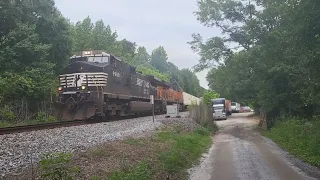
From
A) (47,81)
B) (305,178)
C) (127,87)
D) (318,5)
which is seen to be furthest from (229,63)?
(305,178)

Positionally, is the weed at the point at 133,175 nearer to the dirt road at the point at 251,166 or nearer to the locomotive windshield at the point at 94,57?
the dirt road at the point at 251,166

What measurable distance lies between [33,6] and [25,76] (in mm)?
7406

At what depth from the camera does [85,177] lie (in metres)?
7.19

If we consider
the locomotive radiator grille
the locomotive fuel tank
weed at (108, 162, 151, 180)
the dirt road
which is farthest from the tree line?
weed at (108, 162, 151, 180)

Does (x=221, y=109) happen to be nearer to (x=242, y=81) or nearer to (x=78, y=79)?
(x=242, y=81)

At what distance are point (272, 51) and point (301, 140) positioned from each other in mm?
8857

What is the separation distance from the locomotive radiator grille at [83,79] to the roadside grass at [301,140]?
10857 mm

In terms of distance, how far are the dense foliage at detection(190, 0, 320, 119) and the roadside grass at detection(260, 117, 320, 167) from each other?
1.46 meters

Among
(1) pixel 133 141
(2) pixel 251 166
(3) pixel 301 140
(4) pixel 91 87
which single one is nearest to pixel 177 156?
(1) pixel 133 141

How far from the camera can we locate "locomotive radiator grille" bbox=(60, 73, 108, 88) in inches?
781

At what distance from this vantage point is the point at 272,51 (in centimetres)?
→ 2362

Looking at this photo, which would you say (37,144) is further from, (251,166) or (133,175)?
(251,166)

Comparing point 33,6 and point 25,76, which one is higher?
point 33,6

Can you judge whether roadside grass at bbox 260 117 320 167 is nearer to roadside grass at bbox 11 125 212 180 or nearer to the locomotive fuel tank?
roadside grass at bbox 11 125 212 180
